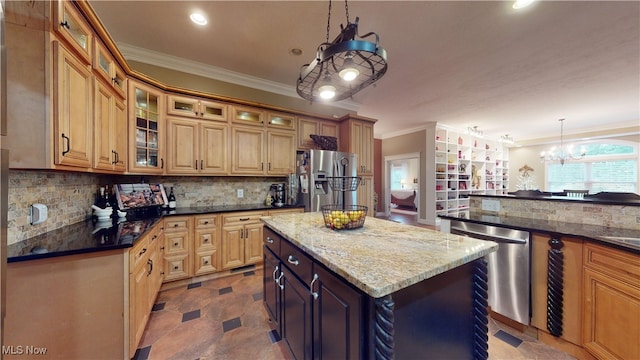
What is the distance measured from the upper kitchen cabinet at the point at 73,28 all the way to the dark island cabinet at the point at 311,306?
5.71ft

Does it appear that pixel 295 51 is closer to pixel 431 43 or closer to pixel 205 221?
pixel 431 43

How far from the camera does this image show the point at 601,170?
6.80 meters

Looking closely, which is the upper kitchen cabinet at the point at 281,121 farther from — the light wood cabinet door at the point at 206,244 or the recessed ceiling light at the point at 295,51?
the light wood cabinet door at the point at 206,244

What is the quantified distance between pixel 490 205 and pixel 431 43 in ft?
6.53

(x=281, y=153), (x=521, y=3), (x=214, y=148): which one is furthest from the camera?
(x=281, y=153)

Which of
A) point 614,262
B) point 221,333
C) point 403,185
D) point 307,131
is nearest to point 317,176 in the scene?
point 307,131

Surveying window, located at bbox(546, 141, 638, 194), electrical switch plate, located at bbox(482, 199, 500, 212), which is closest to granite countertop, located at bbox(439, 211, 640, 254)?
electrical switch plate, located at bbox(482, 199, 500, 212)

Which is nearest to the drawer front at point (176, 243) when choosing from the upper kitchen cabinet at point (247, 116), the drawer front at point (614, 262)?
the upper kitchen cabinet at point (247, 116)

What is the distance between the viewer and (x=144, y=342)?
1651 millimetres

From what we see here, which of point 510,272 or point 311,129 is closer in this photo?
point 510,272

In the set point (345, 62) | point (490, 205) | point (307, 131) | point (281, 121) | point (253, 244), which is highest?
point (281, 121)

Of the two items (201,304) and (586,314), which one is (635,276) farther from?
(201,304)

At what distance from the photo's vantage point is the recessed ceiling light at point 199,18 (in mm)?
2113

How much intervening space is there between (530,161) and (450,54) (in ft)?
26.9
